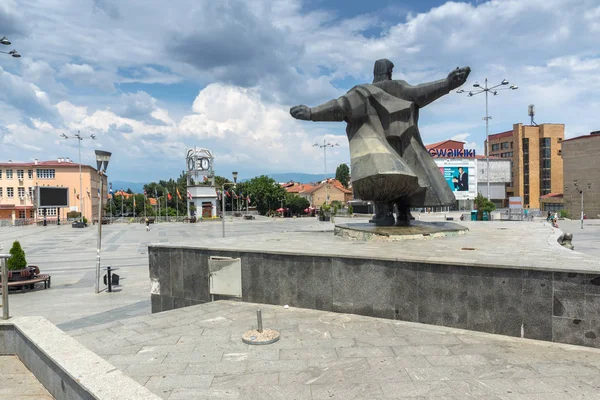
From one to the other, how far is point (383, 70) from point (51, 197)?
54528 millimetres

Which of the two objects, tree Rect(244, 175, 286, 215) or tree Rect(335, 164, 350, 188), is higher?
tree Rect(335, 164, 350, 188)

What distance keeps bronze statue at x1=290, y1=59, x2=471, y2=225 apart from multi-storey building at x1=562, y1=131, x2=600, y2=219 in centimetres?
5525

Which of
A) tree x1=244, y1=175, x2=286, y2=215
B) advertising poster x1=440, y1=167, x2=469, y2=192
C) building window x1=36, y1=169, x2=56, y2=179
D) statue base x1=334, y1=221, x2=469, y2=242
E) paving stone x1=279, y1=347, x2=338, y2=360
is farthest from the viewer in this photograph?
tree x1=244, y1=175, x2=286, y2=215

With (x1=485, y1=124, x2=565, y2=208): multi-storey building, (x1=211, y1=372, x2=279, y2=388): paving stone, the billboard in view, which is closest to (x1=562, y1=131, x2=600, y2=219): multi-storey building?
(x1=485, y1=124, x2=565, y2=208): multi-storey building

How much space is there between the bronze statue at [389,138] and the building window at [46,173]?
67.6 meters

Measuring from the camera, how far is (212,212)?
60.4m

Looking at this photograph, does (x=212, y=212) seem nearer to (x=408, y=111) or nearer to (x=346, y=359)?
(x=408, y=111)

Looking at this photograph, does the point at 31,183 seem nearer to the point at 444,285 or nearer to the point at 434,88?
the point at 434,88

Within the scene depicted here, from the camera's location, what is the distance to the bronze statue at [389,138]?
10922mm

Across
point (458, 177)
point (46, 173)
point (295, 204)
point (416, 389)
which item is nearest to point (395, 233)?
point (416, 389)

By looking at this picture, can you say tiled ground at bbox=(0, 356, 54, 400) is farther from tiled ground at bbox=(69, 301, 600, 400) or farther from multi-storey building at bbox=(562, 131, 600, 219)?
multi-storey building at bbox=(562, 131, 600, 219)

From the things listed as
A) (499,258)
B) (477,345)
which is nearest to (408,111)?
(499,258)

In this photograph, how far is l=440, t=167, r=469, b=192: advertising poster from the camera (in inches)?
2758

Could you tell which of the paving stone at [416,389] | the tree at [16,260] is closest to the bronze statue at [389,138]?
the paving stone at [416,389]
